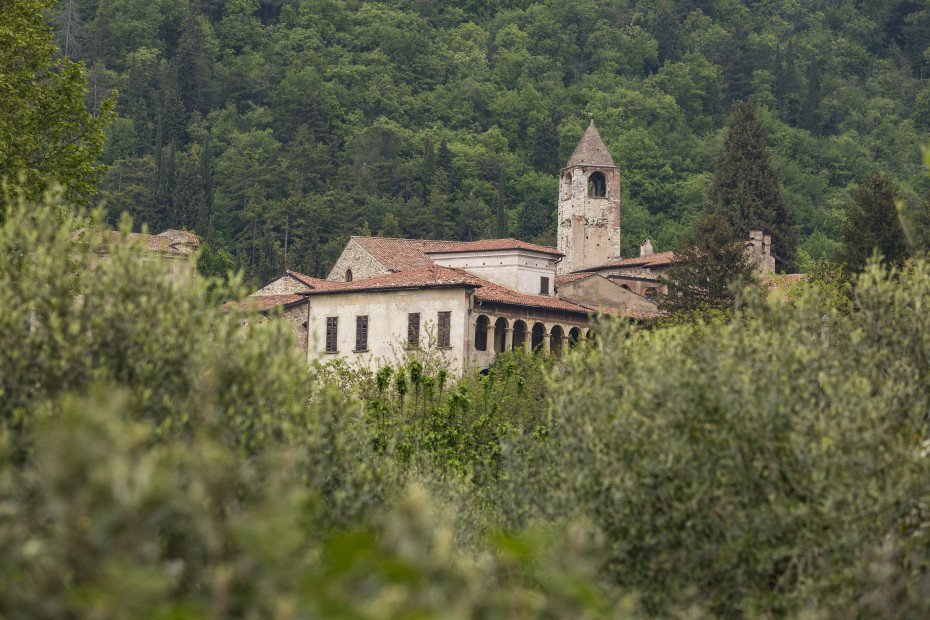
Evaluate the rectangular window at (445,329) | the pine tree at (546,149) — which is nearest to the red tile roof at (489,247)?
the rectangular window at (445,329)

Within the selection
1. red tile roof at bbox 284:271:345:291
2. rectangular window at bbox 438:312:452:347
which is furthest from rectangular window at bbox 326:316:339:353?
rectangular window at bbox 438:312:452:347

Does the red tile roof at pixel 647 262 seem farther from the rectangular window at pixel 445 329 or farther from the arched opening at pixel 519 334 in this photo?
the rectangular window at pixel 445 329

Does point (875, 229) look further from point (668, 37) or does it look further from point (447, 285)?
point (668, 37)

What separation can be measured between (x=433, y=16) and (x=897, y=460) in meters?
140

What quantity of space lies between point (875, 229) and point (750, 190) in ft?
86.0

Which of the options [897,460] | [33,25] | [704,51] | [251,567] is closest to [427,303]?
[33,25]

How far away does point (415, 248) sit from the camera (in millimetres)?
63812

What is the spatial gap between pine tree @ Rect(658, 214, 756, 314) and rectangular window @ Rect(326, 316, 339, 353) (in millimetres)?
13682

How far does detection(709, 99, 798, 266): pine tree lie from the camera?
257 ft

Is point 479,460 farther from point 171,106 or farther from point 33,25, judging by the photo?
point 171,106

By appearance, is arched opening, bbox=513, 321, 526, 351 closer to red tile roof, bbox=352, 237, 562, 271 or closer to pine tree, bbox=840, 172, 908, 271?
red tile roof, bbox=352, 237, 562, 271

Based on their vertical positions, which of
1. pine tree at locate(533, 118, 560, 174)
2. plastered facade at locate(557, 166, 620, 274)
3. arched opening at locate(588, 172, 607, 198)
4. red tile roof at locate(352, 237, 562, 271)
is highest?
pine tree at locate(533, 118, 560, 174)

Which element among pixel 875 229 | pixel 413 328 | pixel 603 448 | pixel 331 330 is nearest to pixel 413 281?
pixel 413 328

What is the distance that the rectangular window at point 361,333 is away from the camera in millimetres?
55312
